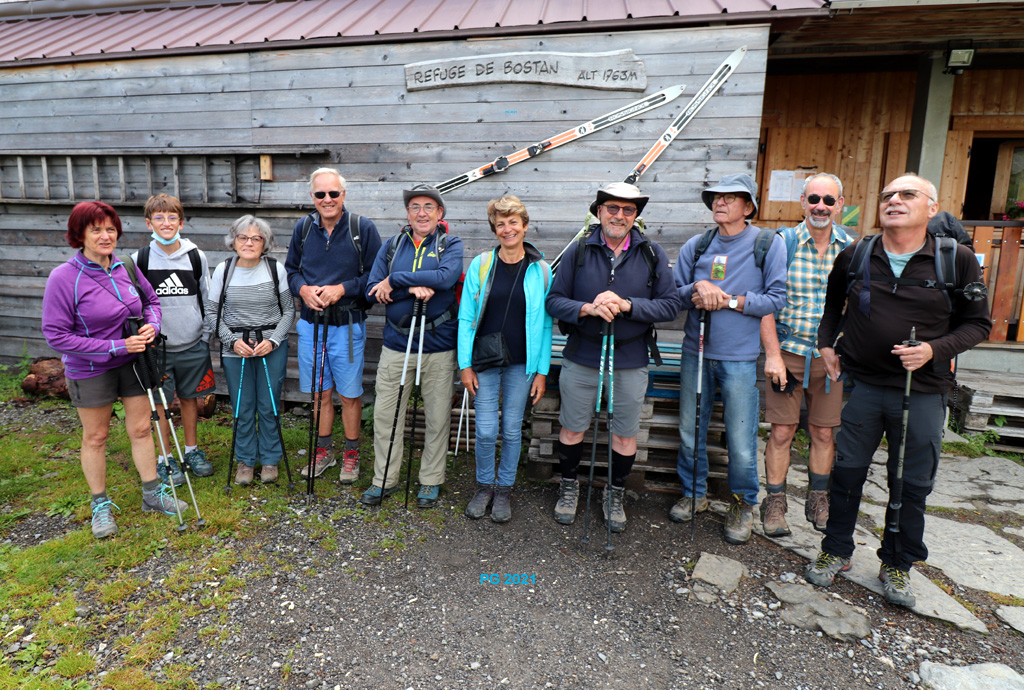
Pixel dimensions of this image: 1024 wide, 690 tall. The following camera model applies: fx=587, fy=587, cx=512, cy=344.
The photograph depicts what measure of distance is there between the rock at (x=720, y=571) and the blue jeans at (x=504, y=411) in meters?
1.42

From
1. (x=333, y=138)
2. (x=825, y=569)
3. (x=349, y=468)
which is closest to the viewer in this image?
(x=825, y=569)

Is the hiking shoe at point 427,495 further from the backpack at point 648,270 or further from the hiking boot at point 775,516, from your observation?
the hiking boot at point 775,516

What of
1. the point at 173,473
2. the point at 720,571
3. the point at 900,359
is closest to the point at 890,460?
the point at 900,359

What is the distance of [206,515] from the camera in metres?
4.30

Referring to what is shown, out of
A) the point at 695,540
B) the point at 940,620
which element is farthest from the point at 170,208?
the point at 940,620

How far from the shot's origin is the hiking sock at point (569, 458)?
4293 mm

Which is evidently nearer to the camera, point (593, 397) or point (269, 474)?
point (593, 397)

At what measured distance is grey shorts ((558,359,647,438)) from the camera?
4.04 meters

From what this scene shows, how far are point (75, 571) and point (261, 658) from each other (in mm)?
1638

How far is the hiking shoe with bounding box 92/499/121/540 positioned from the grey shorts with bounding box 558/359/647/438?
3247mm

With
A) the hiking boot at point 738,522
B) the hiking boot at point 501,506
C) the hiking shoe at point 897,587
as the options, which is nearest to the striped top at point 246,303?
the hiking boot at point 501,506

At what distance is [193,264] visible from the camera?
4695mm

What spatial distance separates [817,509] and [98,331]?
5.12 m

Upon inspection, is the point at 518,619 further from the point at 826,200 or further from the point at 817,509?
the point at 826,200
